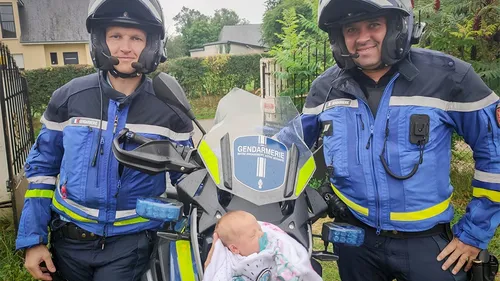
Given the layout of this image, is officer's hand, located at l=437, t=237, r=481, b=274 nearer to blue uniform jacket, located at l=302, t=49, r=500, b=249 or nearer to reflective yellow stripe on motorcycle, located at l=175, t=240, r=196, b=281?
blue uniform jacket, located at l=302, t=49, r=500, b=249

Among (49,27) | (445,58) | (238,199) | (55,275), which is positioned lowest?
(55,275)

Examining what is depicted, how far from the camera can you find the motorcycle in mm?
1750

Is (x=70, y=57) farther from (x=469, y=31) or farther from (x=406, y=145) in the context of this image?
(x=406, y=145)

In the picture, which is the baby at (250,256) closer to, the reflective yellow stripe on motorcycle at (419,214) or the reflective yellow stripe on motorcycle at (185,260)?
the reflective yellow stripe on motorcycle at (185,260)

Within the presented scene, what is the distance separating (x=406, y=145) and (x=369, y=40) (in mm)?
598

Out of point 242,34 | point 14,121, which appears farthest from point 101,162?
point 242,34

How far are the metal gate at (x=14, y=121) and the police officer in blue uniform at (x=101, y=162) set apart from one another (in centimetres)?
216

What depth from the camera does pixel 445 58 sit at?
2.46 m

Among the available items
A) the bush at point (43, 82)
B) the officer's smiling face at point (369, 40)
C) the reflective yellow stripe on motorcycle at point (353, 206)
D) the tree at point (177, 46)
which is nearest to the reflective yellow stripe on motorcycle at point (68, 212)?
the reflective yellow stripe on motorcycle at point (353, 206)

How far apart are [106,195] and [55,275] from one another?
64 centimetres

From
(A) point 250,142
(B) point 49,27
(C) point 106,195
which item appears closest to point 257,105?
(A) point 250,142

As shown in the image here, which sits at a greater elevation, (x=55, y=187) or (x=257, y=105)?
(x=257, y=105)

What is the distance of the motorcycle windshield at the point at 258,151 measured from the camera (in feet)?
5.74

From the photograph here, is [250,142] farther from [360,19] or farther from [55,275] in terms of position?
[55,275]
